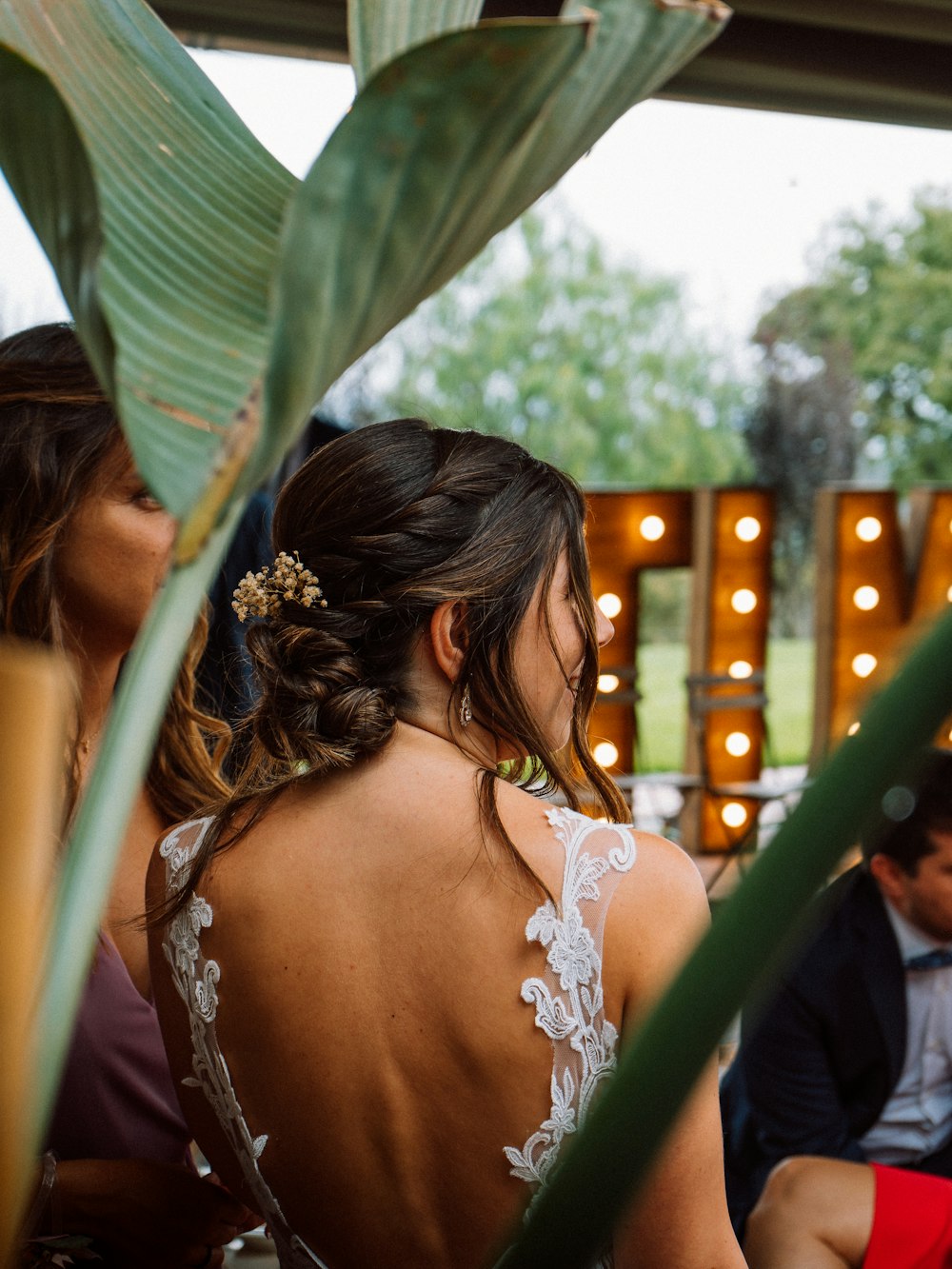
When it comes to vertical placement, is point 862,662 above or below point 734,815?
above

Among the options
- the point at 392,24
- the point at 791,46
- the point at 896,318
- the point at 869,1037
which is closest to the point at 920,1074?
the point at 869,1037

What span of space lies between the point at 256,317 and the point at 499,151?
9cm

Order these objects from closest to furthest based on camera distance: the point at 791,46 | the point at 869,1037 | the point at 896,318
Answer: the point at 869,1037
the point at 791,46
the point at 896,318

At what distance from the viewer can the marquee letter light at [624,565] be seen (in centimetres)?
542

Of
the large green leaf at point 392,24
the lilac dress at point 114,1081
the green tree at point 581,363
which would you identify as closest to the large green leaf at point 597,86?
the large green leaf at point 392,24

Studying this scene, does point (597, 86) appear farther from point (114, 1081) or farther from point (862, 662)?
point (862, 662)

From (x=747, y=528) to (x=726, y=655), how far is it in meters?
0.60

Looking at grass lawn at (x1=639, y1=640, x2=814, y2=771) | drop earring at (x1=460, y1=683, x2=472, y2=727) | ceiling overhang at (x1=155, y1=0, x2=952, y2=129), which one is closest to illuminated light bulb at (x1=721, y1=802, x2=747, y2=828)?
ceiling overhang at (x1=155, y1=0, x2=952, y2=129)

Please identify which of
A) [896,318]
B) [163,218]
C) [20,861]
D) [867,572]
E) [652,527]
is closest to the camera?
[20,861]

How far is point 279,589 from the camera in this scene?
1438 millimetres

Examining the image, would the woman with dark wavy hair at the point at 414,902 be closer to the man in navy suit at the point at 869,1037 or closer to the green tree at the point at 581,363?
the man in navy suit at the point at 869,1037

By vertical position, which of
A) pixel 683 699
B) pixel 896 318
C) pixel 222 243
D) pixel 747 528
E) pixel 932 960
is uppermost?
pixel 896 318

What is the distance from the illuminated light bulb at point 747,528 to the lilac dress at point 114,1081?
4.67 m

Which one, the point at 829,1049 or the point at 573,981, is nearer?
the point at 573,981
